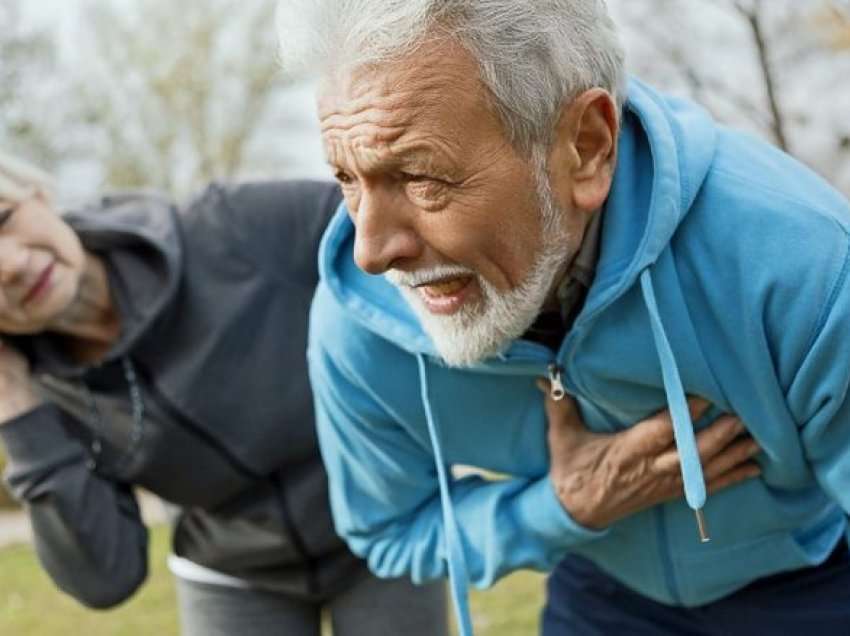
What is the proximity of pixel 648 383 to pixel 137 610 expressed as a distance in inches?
202

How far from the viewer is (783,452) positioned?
2.07 meters

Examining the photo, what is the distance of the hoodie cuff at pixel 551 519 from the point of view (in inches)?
91.0

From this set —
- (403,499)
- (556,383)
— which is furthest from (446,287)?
(403,499)

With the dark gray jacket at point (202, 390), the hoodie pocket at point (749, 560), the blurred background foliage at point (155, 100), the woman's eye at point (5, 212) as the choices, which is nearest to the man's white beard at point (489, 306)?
Answer: the hoodie pocket at point (749, 560)

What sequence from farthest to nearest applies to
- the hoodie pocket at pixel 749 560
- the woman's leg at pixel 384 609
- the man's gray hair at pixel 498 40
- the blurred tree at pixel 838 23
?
the blurred tree at pixel 838 23
the woman's leg at pixel 384 609
the hoodie pocket at pixel 749 560
the man's gray hair at pixel 498 40

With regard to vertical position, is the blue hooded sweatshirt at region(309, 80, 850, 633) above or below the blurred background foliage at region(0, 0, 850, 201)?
above

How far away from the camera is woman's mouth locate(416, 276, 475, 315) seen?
1949 millimetres

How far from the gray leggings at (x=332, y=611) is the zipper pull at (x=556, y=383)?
1.20m

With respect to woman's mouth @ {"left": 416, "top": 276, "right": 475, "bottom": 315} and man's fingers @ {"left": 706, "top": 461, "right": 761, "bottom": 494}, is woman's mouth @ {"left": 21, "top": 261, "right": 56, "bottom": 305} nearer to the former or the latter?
woman's mouth @ {"left": 416, "top": 276, "right": 475, "bottom": 315}

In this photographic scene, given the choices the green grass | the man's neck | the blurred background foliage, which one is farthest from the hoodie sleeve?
the blurred background foliage

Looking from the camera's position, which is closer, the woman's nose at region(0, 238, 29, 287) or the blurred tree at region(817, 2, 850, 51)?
the woman's nose at region(0, 238, 29, 287)

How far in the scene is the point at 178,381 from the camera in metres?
2.98

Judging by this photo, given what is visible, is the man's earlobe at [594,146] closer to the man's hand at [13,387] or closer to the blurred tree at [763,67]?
the man's hand at [13,387]

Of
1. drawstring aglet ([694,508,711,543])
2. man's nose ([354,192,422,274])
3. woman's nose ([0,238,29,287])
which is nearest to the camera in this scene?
man's nose ([354,192,422,274])
